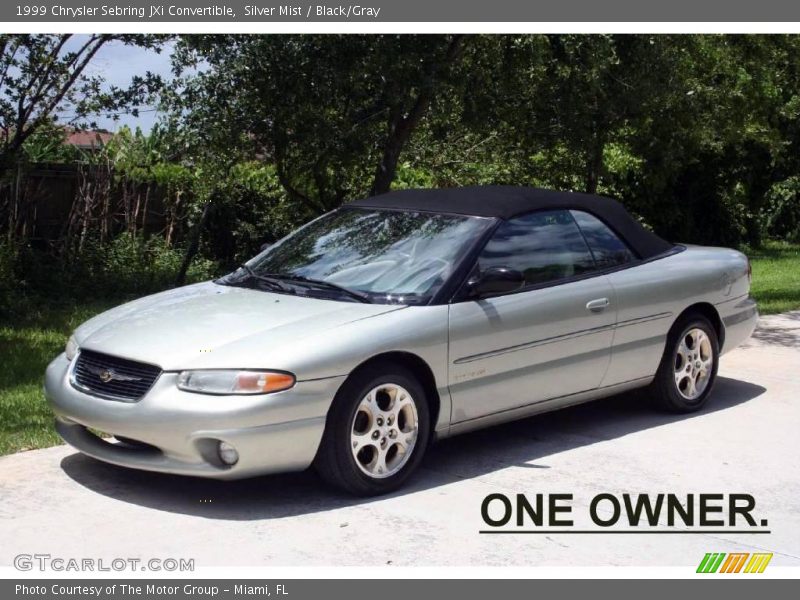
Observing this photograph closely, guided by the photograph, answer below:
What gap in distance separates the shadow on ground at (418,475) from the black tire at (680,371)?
3.7 inches

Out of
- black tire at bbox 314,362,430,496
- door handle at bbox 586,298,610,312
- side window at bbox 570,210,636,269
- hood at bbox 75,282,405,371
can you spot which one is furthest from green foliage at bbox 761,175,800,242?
black tire at bbox 314,362,430,496

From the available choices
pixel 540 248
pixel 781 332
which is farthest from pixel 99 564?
pixel 781 332

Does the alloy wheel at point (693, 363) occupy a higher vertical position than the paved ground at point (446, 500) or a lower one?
higher

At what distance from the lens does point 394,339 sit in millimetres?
6051

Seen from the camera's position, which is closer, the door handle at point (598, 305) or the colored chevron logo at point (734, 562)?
the colored chevron logo at point (734, 562)

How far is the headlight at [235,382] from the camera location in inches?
222

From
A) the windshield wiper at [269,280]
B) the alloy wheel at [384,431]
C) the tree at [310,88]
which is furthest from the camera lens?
the tree at [310,88]

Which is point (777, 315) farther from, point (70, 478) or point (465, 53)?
point (70, 478)

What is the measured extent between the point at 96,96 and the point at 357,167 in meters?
2.69

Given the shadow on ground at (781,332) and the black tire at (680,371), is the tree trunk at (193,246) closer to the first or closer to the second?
the shadow on ground at (781,332)

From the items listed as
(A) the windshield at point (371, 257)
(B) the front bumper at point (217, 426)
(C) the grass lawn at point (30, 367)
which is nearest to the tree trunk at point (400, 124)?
(C) the grass lawn at point (30, 367)

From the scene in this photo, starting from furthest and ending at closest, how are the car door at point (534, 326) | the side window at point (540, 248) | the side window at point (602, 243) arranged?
the side window at point (602, 243) < the side window at point (540, 248) < the car door at point (534, 326)

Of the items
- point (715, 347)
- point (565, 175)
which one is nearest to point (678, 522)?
point (715, 347)

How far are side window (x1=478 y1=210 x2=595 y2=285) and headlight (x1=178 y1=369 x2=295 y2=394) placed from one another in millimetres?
1555
